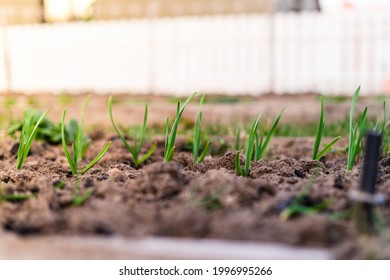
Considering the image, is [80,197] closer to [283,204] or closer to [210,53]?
[283,204]

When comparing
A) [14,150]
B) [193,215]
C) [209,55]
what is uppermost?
[209,55]

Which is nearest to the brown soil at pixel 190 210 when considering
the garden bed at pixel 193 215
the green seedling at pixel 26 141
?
the garden bed at pixel 193 215

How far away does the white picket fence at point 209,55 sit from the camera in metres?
11.0

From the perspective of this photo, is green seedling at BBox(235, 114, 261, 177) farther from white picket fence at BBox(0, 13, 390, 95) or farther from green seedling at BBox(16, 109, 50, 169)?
white picket fence at BBox(0, 13, 390, 95)

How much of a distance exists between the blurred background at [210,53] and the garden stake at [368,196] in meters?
9.58

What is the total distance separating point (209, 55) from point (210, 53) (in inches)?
1.7

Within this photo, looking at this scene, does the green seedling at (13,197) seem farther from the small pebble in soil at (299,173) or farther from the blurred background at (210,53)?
the blurred background at (210,53)

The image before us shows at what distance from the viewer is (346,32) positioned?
1093 centimetres

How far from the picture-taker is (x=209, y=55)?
1164 cm

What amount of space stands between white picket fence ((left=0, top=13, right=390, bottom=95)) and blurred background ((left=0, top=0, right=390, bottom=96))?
0.06 feet

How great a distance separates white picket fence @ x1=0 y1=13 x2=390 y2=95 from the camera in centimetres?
1098

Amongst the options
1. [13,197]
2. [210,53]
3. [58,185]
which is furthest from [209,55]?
[13,197]
